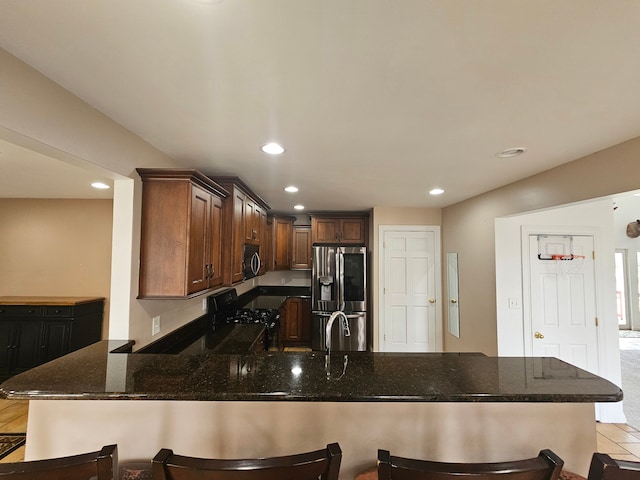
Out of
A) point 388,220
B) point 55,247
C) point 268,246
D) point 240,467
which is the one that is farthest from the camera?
point 268,246

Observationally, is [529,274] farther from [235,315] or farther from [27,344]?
[27,344]

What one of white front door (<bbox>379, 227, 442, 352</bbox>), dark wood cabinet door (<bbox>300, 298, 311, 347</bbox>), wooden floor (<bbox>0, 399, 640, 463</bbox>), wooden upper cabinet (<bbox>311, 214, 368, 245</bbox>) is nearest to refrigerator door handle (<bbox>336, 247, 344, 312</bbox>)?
wooden upper cabinet (<bbox>311, 214, 368, 245</bbox>)

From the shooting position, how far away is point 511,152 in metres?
2.00

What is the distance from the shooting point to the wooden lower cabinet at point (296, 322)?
4.93m

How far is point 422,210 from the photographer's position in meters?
4.42

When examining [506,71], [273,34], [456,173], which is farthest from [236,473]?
[456,173]

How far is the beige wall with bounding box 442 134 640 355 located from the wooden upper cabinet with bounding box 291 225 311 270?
228cm

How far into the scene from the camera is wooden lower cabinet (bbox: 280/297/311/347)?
4.93 metres

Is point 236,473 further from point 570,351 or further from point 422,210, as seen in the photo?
point 422,210

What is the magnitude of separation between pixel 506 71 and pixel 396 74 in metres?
0.43

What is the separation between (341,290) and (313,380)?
11.5ft

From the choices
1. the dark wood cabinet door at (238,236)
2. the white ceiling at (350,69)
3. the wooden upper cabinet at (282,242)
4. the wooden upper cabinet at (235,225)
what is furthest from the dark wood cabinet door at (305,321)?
the white ceiling at (350,69)

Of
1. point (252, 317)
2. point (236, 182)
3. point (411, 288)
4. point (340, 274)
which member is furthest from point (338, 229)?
point (236, 182)

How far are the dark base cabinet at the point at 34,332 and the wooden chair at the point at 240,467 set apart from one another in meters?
3.95
